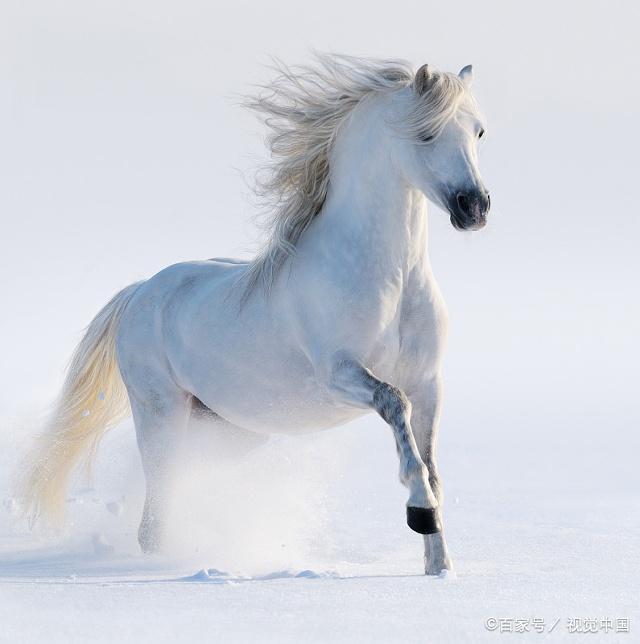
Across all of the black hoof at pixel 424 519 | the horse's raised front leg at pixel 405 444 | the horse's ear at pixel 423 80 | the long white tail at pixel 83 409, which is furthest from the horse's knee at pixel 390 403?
the long white tail at pixel 83 409

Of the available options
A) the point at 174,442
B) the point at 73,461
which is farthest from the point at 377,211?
the point at 73,461

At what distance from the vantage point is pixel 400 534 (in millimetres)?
6227

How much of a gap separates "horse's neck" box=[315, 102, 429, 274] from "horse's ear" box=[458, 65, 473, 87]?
0.47 meters

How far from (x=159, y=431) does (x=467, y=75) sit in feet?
8.03

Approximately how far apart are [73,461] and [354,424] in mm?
1769

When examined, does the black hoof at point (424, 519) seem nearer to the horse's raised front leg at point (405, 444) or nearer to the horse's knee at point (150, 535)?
the horse's raised front leg at point (405, 444)

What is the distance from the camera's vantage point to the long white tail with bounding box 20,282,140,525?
6.49 m

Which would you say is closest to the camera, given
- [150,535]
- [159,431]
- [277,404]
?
[277,404]

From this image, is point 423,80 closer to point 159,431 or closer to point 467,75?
point 467,75

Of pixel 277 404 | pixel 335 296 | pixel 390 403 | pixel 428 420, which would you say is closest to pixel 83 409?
pixel 277 404

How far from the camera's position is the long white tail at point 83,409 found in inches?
256

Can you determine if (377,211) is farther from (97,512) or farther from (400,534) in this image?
(97,512)

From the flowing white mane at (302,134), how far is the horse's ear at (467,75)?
230mm

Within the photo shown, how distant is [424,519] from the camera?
431cm
